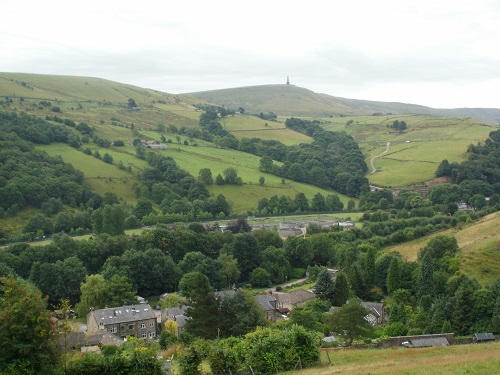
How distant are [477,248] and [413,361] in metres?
35.6

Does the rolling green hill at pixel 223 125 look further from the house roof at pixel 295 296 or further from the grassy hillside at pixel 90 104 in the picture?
the house roof at pixel 295 296

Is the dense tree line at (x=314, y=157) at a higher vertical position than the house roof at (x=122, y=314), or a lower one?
higher

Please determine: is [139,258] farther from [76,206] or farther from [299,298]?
[76,206]

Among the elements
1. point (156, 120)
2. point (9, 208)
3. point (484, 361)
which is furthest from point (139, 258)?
point (156, 120)

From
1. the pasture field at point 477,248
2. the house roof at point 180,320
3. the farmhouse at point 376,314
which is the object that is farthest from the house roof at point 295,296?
the pasture field at point 477,248

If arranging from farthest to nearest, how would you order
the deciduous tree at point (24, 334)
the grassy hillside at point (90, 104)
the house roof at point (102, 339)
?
the grassy hillside at point (90, 104) → the house roof at point (102, 339) → the deciduous tree at point (24, 334)

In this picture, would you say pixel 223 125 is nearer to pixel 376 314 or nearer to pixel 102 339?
pixel 376 314

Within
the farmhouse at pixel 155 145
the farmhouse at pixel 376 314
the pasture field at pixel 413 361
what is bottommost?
the farmhouse at pixel 376 314

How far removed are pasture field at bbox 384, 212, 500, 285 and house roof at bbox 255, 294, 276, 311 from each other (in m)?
18.1

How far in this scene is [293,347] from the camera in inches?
870

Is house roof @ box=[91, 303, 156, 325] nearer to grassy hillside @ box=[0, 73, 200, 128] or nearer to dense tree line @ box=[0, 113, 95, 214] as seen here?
dense tree line @ box=[0, 113, 95, 214]

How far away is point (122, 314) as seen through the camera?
44938 mm

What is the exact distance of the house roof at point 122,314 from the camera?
43938 millimetres

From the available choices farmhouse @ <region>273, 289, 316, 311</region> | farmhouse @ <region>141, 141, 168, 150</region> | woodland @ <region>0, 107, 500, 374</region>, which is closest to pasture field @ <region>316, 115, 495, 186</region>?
woodland @ <region>0, 107, 500, 374</region>
